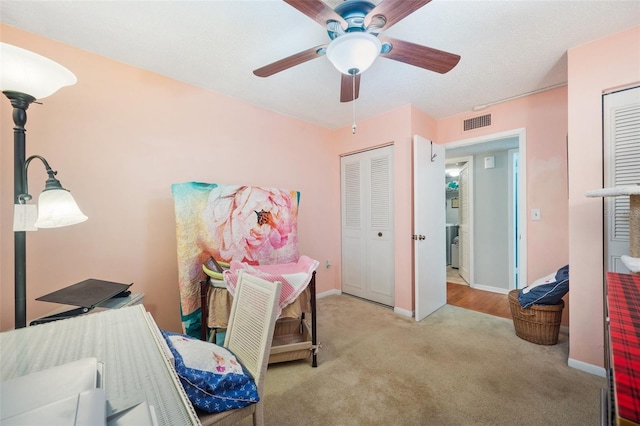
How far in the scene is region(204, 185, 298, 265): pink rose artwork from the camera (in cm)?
225

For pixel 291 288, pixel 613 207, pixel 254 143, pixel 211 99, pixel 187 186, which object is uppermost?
pixel 211 99

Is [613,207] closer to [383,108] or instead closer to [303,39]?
[383,108]

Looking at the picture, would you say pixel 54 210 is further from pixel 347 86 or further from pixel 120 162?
pixel 347 86

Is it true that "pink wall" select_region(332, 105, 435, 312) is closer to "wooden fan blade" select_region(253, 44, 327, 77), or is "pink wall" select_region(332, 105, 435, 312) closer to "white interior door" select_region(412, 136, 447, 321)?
"white interior door" select_region(412, 136, 447, 321)

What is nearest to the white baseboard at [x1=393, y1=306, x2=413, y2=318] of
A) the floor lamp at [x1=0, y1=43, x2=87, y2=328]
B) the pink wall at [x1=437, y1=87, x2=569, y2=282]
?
the pink wall at [x1=437, y1=87, x2=569, y2=282]

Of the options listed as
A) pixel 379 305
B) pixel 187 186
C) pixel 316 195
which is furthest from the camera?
pixel 316 195

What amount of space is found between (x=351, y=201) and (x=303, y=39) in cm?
216

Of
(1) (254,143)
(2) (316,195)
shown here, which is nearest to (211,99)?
(1) (254,143)

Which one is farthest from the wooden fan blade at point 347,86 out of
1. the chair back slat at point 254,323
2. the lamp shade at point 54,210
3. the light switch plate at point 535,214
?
the light switch plate at point 535,214

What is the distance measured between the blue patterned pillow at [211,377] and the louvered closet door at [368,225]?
94.5 inches

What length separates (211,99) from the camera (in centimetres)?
249

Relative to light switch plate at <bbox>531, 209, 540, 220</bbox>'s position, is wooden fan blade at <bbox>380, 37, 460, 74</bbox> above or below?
above

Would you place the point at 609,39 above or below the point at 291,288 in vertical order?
above

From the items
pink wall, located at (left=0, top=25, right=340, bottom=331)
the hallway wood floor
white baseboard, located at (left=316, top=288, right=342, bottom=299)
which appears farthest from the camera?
white baseboard, located at (left=316, top=288, right=342, bottom=299)
